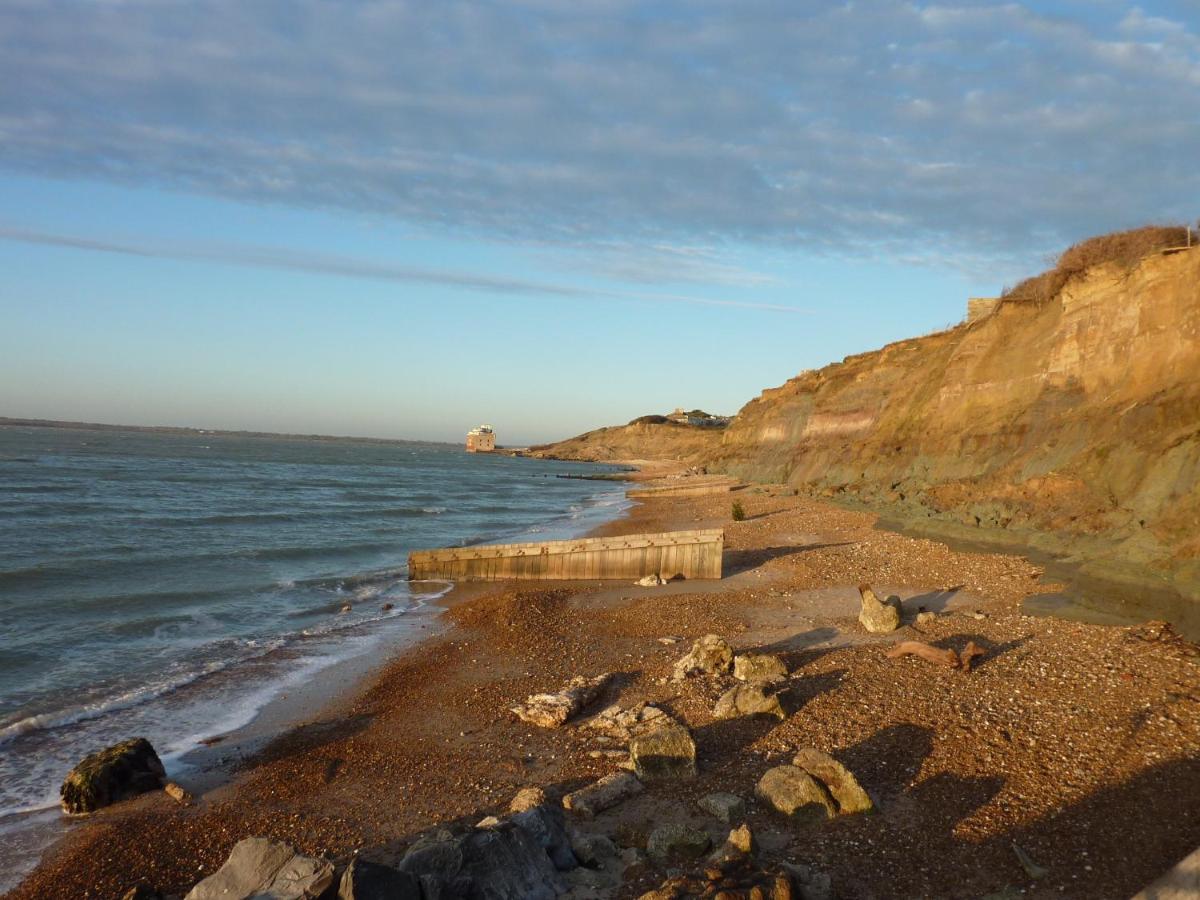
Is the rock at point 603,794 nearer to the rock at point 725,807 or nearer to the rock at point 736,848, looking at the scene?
the rock at point 725,807

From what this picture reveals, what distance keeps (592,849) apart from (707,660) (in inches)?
204

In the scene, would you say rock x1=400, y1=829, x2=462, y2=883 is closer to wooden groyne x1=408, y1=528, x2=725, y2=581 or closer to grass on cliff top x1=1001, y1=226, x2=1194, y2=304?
wooden groyne x1=408, y1=528, x2=725, y2=581

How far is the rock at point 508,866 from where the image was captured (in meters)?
5.46

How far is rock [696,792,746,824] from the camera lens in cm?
674

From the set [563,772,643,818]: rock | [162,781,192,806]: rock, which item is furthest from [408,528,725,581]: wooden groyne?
[162,781,192,806]: rock

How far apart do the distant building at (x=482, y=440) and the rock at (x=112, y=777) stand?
603ft

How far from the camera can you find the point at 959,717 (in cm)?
855

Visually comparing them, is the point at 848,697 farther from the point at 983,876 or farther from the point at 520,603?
the point at 520,603

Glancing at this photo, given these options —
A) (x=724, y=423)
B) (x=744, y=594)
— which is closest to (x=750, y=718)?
(x=744, y=594)

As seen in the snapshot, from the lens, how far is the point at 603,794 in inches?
289

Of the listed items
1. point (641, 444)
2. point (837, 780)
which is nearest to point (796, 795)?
point (837, 780)

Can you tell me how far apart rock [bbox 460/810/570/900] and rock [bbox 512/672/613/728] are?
4025 mm

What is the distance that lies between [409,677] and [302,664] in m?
2.55

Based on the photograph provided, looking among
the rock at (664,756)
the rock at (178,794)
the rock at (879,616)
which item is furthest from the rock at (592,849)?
the rock at (879,616)
